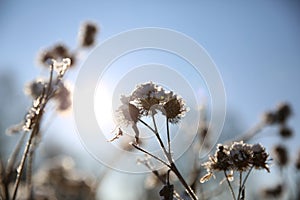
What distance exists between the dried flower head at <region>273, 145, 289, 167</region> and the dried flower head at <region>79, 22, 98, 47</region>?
9.41 ft

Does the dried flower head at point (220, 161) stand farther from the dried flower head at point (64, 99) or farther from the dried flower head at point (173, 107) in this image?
the dried flower head at point (64, 99)

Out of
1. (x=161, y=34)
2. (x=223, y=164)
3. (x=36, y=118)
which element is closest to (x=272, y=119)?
(x=161, y=34)

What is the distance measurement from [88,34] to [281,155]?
10.5 ft

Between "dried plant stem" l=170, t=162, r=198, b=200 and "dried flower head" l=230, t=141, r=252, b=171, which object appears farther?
"dried flower head" l=230, t=141, r=252, b=171

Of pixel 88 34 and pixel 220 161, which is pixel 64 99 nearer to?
pixel 88 34

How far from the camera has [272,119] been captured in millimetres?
6031

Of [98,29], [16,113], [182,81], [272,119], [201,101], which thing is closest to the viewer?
[182,81]

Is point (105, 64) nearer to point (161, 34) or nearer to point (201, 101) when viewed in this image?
point (161, 34)

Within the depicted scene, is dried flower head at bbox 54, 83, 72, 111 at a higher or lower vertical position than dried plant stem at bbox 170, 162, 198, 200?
higher

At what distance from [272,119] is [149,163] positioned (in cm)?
416

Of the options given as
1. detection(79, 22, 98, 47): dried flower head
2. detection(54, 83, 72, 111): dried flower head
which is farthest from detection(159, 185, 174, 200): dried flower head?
detection(79, 22, 98, 47): dried flower head

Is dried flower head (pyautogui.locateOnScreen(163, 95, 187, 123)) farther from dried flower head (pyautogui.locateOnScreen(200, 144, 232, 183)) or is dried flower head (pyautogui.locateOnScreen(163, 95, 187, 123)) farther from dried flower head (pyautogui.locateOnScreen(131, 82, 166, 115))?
dried flower head (pyautogui.locateOnScreen(200, 144, 232, 183))

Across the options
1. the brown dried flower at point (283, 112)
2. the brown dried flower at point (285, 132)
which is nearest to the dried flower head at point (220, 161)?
the brown dried flower at point (285, 132)

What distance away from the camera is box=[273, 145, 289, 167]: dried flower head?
5639mm
